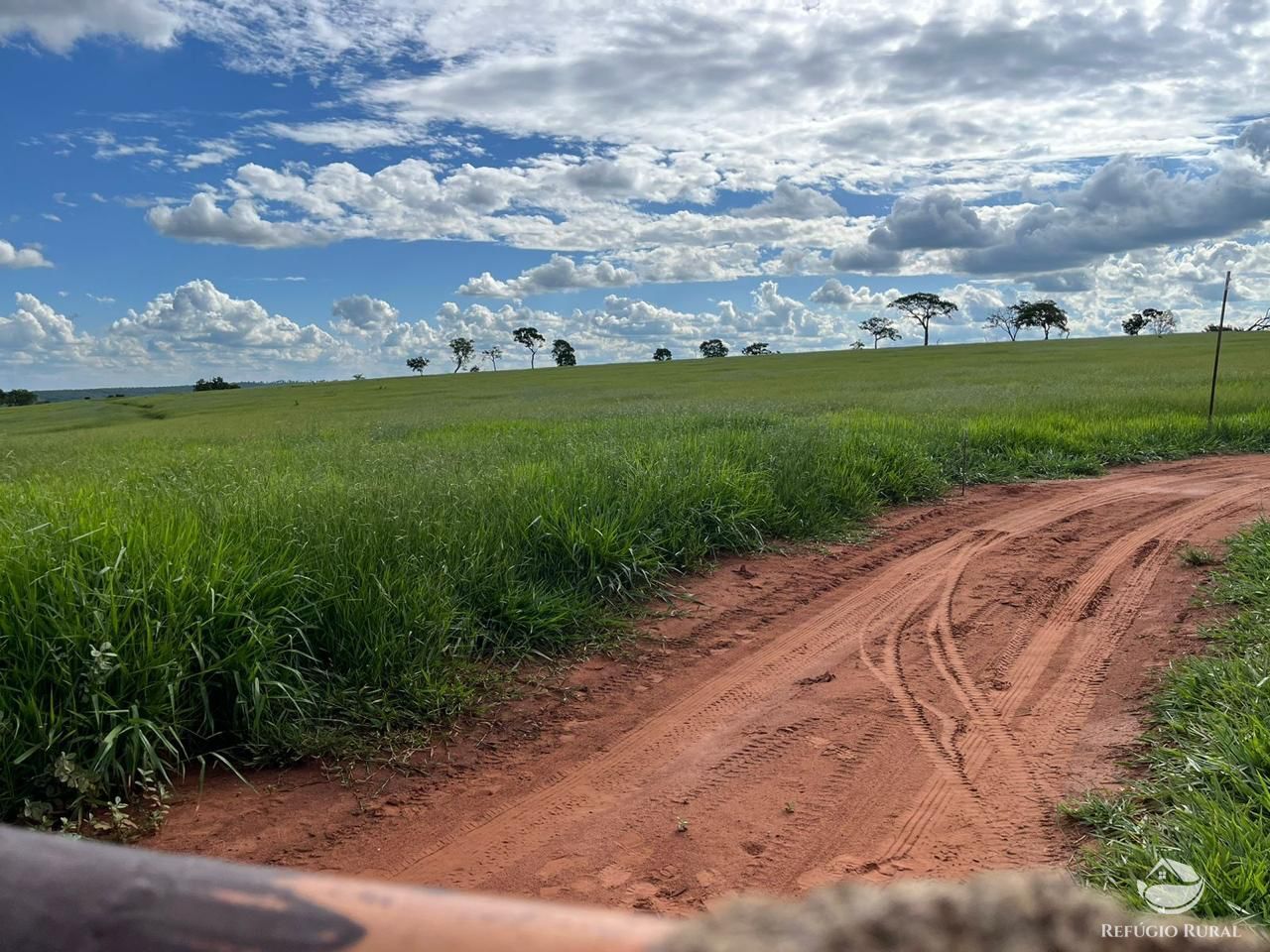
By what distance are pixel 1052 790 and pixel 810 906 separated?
11.7 ft

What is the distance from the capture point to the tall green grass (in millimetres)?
2566

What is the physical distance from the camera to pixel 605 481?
23.7ft

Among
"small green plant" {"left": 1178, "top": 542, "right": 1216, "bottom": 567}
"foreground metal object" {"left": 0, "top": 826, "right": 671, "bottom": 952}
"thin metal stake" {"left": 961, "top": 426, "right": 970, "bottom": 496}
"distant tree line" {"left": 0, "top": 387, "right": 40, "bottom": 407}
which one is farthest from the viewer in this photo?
"distant tree line" {"left": 0, "top": 387, "right": 40, "bottom": 407}

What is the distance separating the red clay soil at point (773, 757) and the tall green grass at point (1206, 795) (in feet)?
0.57

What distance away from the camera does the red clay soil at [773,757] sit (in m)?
3.24

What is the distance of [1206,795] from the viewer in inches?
123

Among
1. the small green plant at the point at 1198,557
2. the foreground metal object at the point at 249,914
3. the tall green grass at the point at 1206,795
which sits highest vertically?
the foreground metal object at the point at 249,914

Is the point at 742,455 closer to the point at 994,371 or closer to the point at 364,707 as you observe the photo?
the point at 364,707

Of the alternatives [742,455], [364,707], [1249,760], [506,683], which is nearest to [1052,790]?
[1249,760]

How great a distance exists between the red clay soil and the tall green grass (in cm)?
17

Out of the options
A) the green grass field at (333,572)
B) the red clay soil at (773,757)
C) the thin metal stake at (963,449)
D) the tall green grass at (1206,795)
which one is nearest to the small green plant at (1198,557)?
the red clay soil at (773,757)

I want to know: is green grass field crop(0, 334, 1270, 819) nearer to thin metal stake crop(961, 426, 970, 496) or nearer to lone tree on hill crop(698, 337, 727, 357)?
thin metal stake crop(961, 426, 970, 496)

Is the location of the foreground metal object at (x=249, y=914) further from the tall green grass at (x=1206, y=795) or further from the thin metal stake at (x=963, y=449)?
the thin metal stake at (x=963, y=449)

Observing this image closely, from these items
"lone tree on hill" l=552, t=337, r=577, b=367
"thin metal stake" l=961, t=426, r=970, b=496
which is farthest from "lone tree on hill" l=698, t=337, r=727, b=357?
"thin metal stake" l=961, t=426, r=970, b=496
